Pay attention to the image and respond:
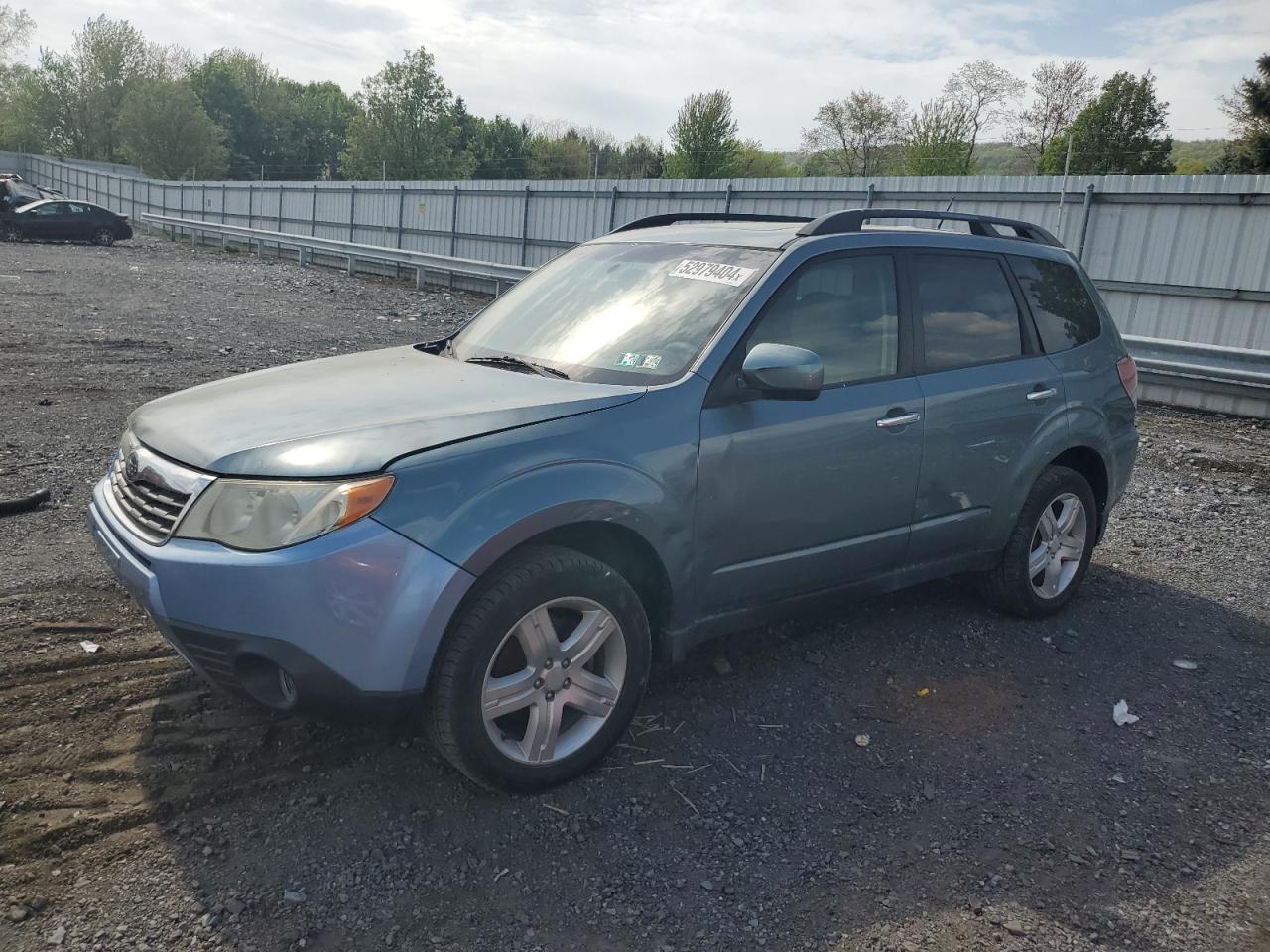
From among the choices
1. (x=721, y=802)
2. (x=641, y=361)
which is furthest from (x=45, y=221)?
(x=721, y=802)

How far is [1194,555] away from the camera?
245 inches

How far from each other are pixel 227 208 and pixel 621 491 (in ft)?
134

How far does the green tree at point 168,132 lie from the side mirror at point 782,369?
76.0 metres

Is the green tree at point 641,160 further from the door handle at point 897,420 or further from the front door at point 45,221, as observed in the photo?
the door handle at point 897,420

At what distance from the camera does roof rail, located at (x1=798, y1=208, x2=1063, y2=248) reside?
4125 millimetres

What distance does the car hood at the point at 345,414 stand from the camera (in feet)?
9.61

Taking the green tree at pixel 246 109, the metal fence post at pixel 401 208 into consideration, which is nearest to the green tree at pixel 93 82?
the green tree at pixel 246 109

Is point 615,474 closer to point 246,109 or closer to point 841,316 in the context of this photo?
point 841,316

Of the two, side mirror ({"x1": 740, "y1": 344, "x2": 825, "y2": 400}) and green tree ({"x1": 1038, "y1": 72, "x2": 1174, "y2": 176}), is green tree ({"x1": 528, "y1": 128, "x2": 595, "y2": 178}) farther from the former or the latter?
side mirror ({"x1": 740, "y1": 344, "x2": 825, "y2": 400})

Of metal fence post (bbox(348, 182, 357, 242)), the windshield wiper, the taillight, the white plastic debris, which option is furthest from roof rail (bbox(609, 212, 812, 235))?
metal fence post (bbox(348, 182, 357, 242))

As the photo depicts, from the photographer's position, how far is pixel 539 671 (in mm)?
3141

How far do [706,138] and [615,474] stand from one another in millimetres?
67423

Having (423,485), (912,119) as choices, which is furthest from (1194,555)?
(912,119)

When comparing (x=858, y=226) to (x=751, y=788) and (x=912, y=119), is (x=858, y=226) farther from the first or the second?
(x=912, y=119)
